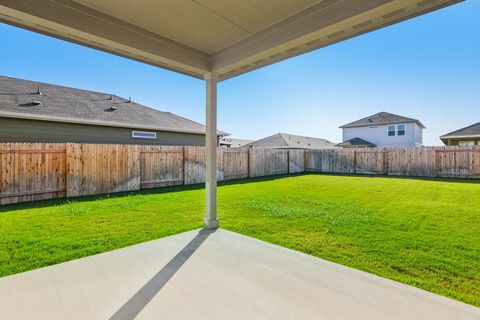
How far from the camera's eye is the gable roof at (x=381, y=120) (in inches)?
750

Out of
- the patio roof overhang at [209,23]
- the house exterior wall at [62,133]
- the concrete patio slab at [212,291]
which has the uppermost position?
the patio roof overhang at [209,23]

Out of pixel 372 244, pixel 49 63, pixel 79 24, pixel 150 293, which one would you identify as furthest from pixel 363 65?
pixel 49 63

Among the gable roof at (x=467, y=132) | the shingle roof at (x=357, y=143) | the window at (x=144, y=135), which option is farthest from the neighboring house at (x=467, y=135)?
the window at (x=144, y=135)

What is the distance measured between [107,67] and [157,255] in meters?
9.67

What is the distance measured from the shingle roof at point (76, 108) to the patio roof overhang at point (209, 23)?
7.65 meters

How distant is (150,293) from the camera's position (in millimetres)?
2176

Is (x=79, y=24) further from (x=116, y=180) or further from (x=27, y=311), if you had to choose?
(x=116, y=180)

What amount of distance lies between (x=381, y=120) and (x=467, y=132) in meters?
5.68

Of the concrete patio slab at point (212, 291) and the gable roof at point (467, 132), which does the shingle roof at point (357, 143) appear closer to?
the gable roof at point (467, 132)

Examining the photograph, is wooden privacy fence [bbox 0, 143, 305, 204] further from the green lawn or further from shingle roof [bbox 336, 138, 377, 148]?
shingle roof [bbox 336, 138, 377, 148]

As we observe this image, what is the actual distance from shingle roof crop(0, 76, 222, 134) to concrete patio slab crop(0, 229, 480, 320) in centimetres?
804

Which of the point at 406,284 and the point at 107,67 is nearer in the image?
the point at 406,284

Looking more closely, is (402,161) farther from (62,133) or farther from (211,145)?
(62,133)

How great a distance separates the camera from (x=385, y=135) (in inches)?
779
